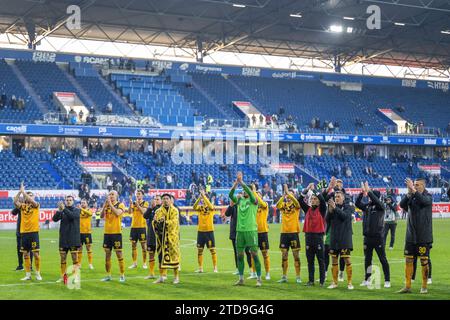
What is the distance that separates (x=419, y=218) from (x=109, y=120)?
1576 inches

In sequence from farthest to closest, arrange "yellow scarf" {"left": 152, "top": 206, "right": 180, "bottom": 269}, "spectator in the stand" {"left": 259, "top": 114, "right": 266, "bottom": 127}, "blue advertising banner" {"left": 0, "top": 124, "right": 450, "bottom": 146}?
"spectator in the stand" {"left": 259, "top": 114, "right": 266, "bottom": 127} < "blue advertising banner" {"left": 0, "top": 124, "right": 450, "bottom": 146} < "yellow scarf" {"left": 152, "top": 206, "right": 180, "bottom": 269}

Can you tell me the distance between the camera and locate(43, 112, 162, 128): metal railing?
51.7 m

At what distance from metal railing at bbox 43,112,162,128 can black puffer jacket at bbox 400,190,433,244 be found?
38685mm

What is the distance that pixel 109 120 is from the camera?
53.7 m

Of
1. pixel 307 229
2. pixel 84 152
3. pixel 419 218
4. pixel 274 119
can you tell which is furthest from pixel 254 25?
pixel 419 218

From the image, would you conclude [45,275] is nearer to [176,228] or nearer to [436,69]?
[176,228]

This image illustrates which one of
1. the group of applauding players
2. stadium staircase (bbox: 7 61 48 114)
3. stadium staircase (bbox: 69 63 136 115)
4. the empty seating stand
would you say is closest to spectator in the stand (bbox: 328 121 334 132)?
the empty seating stand

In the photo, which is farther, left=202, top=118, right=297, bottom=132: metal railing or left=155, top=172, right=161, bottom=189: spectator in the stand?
left=202, top=118, right=297, bottom=132: metal railing

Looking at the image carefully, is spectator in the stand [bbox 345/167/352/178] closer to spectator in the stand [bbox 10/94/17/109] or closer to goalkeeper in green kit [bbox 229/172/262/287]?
spectator in the stand [bbox 10/94/17/109]

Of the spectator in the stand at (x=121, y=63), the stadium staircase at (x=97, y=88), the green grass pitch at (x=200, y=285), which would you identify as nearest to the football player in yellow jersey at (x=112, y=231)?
the green grass pitch at (x=200, y=285)

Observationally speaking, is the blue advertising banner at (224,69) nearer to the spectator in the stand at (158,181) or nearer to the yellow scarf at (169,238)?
the spectator in the stand at (158,181)

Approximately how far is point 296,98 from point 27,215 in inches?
2008
